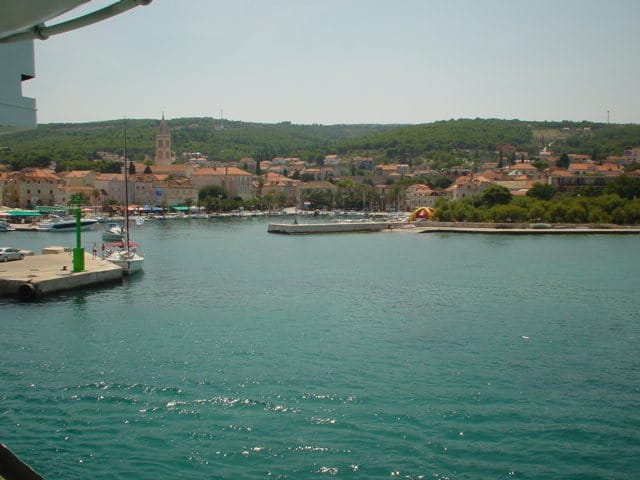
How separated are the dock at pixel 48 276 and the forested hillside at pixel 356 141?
78.2m

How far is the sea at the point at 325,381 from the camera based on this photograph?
762cm

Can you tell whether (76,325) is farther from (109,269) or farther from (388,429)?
(388,429)

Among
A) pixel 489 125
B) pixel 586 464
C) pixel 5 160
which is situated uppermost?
pixel 489 125

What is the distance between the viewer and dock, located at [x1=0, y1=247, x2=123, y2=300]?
17.9 metres

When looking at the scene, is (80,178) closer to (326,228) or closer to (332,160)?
(326,228)

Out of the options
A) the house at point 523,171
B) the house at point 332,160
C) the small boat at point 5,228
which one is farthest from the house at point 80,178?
the house at point 332,160

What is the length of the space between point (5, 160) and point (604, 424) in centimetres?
9527

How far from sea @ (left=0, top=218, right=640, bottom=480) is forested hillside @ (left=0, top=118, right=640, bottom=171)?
3426 inches

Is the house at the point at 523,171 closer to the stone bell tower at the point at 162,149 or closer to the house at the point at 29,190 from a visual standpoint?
the stone bell tower at the point at 162,149

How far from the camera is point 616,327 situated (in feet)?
46.8

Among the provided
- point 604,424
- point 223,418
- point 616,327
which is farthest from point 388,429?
point 616,327

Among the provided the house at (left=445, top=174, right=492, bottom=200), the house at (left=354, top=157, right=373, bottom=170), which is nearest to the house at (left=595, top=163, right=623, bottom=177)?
the house at (left=445, top=174, right=492, bottom=200)

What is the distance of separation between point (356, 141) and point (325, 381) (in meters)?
142

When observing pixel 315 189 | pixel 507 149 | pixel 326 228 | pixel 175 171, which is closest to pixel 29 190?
pixel 175 171
